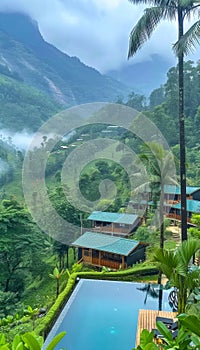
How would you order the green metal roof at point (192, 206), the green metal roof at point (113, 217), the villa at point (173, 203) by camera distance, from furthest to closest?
the villa at point (173, 203) → the green metal roof at point (192, 206) → the green metal roof at point (113, 217)

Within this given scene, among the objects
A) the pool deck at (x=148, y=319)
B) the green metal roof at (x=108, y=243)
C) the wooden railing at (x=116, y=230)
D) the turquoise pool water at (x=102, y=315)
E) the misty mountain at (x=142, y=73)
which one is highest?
the misty mountain at (x=142, y=73)

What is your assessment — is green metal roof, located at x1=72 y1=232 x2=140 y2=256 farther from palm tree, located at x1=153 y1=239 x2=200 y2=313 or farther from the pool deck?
palm tree, located at x1=153 y1=239 x2=200 y2=313

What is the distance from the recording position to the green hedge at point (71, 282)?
16.4 ft

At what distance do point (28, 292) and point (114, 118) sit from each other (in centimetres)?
688

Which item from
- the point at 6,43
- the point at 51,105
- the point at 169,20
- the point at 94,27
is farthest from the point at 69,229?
the point at 6,43

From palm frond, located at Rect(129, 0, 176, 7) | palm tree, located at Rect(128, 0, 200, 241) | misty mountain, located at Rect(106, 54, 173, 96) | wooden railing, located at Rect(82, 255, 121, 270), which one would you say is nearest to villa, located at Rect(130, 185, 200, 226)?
wooden railing, located at Rect(82, 255, 121, 270)

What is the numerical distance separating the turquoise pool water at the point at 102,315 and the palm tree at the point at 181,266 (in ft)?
3.88

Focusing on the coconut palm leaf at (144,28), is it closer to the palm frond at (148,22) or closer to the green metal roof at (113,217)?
the palm frond at (148,22)

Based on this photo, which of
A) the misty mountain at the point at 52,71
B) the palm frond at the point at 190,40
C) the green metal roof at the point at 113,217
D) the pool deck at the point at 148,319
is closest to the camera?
the pool deck at the point at 148,319

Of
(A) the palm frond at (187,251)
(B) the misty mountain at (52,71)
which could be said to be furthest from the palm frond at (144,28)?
(B) the misty mountain at (52,71)

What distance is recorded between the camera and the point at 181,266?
3.51 m

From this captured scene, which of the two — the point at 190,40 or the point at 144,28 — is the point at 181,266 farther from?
the point at 144,28

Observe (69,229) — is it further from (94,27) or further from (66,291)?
(94,27)

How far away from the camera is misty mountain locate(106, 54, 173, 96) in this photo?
1216 inches
